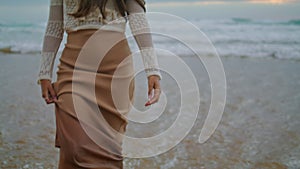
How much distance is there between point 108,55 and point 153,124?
7.50ft

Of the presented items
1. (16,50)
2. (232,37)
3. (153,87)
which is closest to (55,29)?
(153,87)

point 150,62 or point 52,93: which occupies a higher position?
point 150,62

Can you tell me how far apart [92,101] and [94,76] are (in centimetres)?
11

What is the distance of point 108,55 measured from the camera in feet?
5.82

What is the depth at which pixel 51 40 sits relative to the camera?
189 cm

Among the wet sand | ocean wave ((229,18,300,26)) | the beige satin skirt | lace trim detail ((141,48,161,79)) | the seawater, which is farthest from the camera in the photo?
ocean wave ((229,18,300,26))

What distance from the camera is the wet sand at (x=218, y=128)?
310cm

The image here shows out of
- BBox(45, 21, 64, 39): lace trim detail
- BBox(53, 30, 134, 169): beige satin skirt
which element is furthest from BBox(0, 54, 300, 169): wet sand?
BBox(45, 21, 64, 39): lace trim detail

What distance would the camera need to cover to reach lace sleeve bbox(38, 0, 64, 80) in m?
1.86

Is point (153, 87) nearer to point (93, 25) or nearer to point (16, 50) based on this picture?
point (93, 25)

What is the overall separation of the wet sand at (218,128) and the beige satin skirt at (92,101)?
50.3 inches

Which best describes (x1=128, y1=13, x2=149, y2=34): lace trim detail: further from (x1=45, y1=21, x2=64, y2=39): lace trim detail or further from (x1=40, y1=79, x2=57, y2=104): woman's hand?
(x1=40, y1=79, x2=57, y2=104): woman's hand

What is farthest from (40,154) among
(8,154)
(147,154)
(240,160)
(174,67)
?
(174,67)

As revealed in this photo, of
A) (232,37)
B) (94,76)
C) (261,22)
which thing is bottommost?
(232,37)
